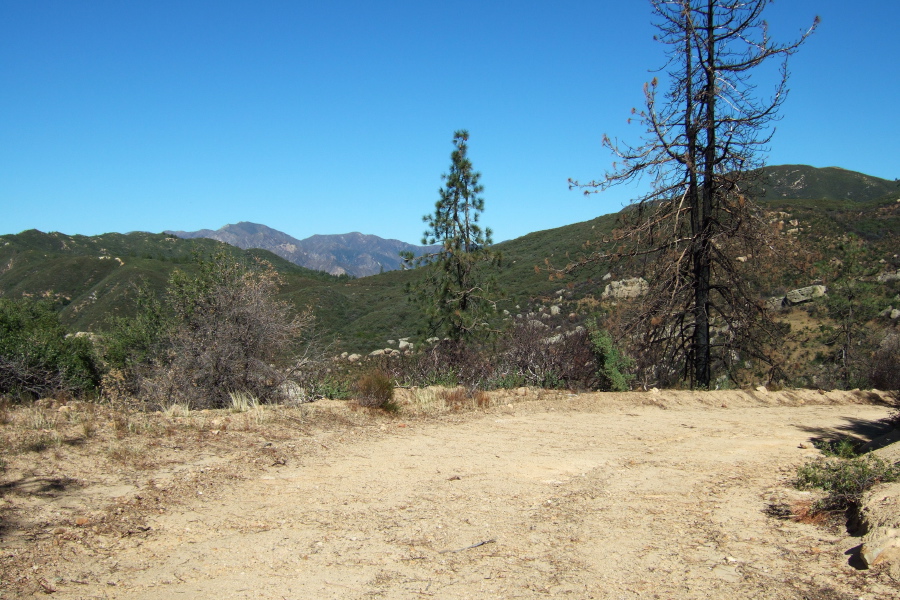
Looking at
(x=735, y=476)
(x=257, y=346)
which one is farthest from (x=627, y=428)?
(x=257, y=346)

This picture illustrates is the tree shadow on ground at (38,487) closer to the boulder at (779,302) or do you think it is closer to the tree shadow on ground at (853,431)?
the tree shadow on ground at (853,431)

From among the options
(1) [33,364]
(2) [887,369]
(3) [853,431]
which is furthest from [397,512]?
Result: (2) [887,369]

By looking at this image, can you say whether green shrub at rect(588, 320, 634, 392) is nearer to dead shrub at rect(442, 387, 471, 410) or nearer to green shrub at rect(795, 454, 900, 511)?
dead shrub at rect(442, 387, 471, 410)

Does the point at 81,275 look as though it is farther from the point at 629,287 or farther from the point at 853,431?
the point at 853,431

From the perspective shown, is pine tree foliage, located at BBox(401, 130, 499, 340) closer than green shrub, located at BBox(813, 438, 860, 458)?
No

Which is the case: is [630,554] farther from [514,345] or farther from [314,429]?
[514,345]

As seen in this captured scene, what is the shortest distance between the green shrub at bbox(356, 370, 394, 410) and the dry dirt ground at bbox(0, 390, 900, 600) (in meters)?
0.76

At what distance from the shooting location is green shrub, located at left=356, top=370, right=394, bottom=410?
9.36m

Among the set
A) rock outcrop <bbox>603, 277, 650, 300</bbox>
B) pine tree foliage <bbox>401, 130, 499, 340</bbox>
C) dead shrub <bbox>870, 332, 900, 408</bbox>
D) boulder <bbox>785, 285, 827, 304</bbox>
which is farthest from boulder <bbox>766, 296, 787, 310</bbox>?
pine tree foliage <bbox>401, 130, 499, 340</bbox>

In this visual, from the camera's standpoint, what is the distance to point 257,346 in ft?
34.0

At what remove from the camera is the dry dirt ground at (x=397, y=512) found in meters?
3.58

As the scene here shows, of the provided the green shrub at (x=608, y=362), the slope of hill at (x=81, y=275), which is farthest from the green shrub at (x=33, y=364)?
the slope of hill at (x=81, y=275)

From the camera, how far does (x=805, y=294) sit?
106ft

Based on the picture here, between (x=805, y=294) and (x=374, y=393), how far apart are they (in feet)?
102
